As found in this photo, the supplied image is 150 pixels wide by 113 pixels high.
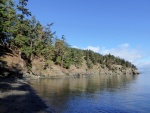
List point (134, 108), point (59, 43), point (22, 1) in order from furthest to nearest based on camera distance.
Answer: point (59, 43)
point (22, 1)
point (134, 108)

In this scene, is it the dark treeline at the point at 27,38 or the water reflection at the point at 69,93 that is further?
the dark treeline at the point at 27,38

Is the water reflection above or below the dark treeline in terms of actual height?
below

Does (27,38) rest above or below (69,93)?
above

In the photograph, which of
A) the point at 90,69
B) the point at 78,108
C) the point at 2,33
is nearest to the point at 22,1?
the point at 2,33

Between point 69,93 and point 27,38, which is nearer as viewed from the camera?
point 69,93

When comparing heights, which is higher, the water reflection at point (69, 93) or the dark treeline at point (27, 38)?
the dark treeline at point (27, 38)

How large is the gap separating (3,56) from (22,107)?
46502 millimetres

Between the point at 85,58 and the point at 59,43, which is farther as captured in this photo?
the point at 85,58

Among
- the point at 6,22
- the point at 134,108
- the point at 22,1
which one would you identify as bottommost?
the point at 134,108

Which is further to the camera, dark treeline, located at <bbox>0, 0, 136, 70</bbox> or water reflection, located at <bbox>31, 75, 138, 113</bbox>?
dark treeline, located at <bbox>0, 0, 136, 70</bbox>

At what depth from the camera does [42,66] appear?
101062mm

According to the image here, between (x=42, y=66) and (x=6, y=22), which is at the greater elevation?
(x=6, y=22)

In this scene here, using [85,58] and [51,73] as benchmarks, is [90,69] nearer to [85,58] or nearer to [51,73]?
[85,58]

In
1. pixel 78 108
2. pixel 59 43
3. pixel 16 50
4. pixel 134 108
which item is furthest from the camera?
pixel 59 43
